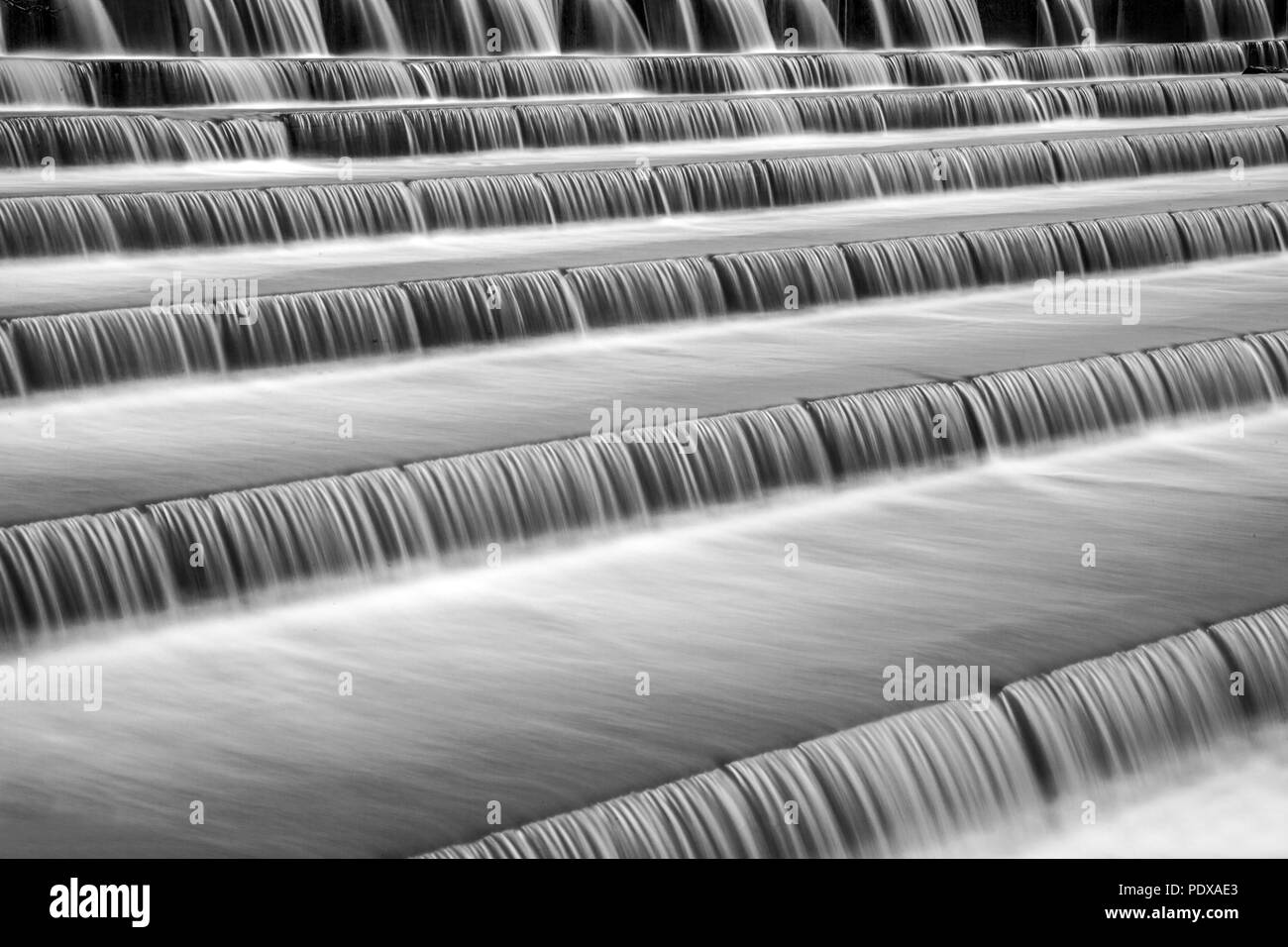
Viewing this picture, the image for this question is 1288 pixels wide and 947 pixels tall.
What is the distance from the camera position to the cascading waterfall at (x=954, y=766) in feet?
14.3

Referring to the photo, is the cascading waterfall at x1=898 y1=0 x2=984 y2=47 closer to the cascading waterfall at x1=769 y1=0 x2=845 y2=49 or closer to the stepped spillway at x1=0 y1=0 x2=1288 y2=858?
the cascading waterfall at x1=769 y1=0 x2=845 y2=49

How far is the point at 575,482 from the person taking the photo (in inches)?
262

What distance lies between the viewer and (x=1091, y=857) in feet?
16.1

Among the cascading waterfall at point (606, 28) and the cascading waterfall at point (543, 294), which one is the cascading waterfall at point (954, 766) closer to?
the cascading waterfall at point (543, 294)

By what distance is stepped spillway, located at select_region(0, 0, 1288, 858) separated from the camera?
475 cm

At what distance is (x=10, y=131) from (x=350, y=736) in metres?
6.56

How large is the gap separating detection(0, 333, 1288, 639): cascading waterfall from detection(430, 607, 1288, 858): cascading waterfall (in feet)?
6.42

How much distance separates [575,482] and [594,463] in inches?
5.0

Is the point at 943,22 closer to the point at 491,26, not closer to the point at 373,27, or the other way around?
the point at 491,26

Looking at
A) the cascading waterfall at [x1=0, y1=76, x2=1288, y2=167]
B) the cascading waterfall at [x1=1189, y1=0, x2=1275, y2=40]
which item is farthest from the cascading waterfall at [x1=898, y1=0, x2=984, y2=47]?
the cascading waterfall at [x1=1189, y1=0, x2=1275, y2=40]

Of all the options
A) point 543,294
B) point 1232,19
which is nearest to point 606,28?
point 543,294
